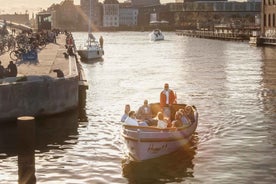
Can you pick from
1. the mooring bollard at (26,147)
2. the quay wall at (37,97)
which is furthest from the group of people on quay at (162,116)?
the quay wall at (37,97)

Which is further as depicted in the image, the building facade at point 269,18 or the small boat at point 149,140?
the building facade at point 269,18

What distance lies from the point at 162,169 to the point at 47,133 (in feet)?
27.5

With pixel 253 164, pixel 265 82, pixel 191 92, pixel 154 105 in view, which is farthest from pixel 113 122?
pixel 265 82

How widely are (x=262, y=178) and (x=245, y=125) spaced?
967 centimetres

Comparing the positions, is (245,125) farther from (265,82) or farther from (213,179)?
(265,82)

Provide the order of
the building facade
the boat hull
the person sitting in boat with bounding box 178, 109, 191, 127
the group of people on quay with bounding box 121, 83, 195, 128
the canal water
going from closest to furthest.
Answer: the canal water → the group of people on quay with bounding box 121, 83, 195, 128 → the person sitting in boat with bounding box 178, 109, 191, 127 → the boat hull → the building facade

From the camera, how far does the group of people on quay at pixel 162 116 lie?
21969 mm

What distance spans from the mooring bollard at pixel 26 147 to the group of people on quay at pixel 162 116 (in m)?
5.72

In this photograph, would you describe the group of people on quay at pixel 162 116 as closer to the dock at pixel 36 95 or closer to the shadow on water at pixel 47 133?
the shadow on water at pixel 47 133

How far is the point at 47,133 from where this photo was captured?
26.9 metres

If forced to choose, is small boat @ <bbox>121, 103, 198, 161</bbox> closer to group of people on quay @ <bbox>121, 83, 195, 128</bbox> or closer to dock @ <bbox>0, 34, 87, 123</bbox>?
group of people on quay @ <bbox>121, 83, 195, 128</bbox>

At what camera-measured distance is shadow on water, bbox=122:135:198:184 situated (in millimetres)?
19750

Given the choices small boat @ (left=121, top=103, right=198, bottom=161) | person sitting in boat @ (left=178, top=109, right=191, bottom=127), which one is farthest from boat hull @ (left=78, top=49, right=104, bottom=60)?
small boat @ (left=121, top=103, right=198, bottom=161)

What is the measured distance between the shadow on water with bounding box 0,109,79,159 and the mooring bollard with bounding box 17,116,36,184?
5.60 meters
